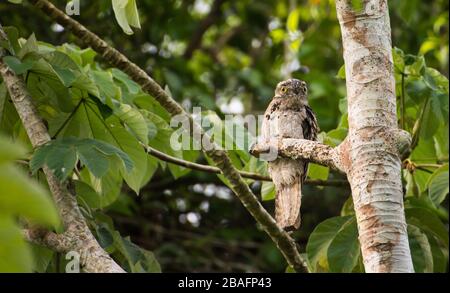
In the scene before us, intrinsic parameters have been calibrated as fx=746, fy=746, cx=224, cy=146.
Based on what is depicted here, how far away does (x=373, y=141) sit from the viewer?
2.52 meters

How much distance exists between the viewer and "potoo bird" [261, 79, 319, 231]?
3184 millimetres

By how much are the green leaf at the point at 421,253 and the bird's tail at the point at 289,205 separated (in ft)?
2.90

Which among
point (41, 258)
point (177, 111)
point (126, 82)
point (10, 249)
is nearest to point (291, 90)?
point (126, 82)

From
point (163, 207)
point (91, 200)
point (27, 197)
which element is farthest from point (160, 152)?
point (163, 207)

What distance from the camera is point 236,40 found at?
8453 mm

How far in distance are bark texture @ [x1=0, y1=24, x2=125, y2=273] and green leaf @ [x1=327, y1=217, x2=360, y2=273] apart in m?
1.33

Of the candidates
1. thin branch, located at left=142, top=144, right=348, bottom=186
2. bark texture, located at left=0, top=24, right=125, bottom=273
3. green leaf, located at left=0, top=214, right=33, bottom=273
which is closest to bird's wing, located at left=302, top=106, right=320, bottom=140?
thin branch, located at left=142, top=144, right=348, bottom=186

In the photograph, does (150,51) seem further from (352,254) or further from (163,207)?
(352,254)

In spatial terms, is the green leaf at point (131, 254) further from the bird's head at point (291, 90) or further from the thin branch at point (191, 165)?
the bird's head at point (291, 90)

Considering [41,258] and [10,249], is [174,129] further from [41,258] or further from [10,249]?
[10,249]

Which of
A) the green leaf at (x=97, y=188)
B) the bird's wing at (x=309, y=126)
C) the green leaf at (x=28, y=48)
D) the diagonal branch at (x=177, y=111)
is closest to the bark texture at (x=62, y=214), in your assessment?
the green leaf at (x=28, y=48)

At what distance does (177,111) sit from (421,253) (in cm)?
161

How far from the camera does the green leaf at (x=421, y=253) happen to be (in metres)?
3.77

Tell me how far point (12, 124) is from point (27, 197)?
7.35 feet
